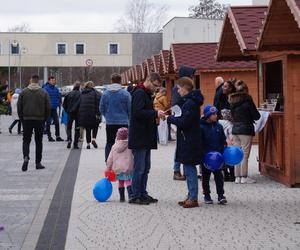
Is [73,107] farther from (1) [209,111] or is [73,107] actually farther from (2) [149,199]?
(1) [209,111]

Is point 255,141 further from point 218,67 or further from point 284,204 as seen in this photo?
point 284,204

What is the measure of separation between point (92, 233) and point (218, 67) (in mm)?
13275

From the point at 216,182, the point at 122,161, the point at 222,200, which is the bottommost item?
the point at 222,200

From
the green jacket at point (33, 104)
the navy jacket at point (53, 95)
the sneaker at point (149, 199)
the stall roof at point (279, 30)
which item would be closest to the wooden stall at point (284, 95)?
the stall roof at point (279, 30)

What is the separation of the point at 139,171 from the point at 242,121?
2820mm

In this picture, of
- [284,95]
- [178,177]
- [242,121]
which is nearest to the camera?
[284,95]

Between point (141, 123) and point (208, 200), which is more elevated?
point (141, 123)

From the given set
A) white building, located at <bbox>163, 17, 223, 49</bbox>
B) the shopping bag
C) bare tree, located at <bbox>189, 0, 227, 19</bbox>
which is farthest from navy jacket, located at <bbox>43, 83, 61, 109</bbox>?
bare tree, located at <bbox>189, 0, 227, 19</bbox>

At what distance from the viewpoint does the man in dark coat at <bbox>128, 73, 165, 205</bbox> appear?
10133 mm

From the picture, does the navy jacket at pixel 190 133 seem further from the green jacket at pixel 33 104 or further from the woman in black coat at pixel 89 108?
the woman in black coat at pixel 89 108

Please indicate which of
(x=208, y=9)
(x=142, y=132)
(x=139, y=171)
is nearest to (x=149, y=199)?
(x=139, y=171)

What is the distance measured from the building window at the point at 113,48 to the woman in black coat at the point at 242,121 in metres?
65.3

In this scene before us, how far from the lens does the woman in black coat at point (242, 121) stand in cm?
1234

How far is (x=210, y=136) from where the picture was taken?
33.7 ft
